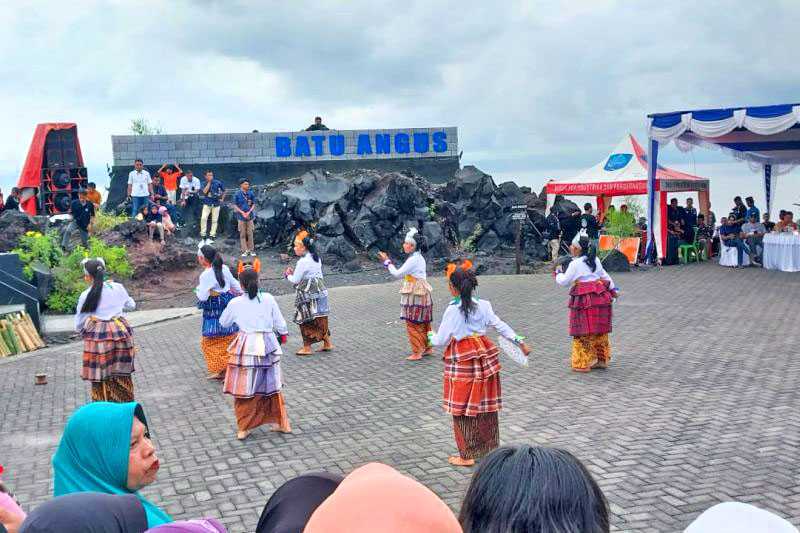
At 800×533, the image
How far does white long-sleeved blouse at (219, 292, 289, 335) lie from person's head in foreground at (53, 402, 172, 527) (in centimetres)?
471

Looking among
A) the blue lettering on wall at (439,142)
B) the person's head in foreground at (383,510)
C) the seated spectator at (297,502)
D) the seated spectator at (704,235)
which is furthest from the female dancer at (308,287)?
the blue lettering on wall at (439,142)

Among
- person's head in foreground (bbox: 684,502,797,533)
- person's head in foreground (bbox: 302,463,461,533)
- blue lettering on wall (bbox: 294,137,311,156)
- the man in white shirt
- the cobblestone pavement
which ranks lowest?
the cobblestone pavement

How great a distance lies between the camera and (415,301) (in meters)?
10.9

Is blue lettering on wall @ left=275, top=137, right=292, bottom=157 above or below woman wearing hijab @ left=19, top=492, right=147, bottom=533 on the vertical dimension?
above

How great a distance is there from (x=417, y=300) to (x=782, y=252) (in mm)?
13462

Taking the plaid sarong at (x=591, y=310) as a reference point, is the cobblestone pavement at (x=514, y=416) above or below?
below

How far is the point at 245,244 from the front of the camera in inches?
848

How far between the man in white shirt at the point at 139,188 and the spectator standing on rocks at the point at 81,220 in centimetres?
207

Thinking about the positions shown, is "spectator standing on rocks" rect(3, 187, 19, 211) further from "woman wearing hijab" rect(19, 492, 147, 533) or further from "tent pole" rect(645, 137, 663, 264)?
"woman wearing hijab" rect(19, 492, 147, 533)

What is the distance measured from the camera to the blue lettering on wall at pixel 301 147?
1043 inches

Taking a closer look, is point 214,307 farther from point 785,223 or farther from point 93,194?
point 785,223

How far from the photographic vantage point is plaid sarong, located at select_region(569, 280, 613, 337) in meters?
9.77

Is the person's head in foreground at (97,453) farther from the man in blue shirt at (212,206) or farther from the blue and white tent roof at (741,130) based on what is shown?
→ the man in blue shirt at (212,206)

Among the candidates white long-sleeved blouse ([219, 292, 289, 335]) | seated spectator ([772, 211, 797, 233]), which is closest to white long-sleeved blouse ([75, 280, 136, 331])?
white long-sleeved blouse ([219, 292, 289, 335])
